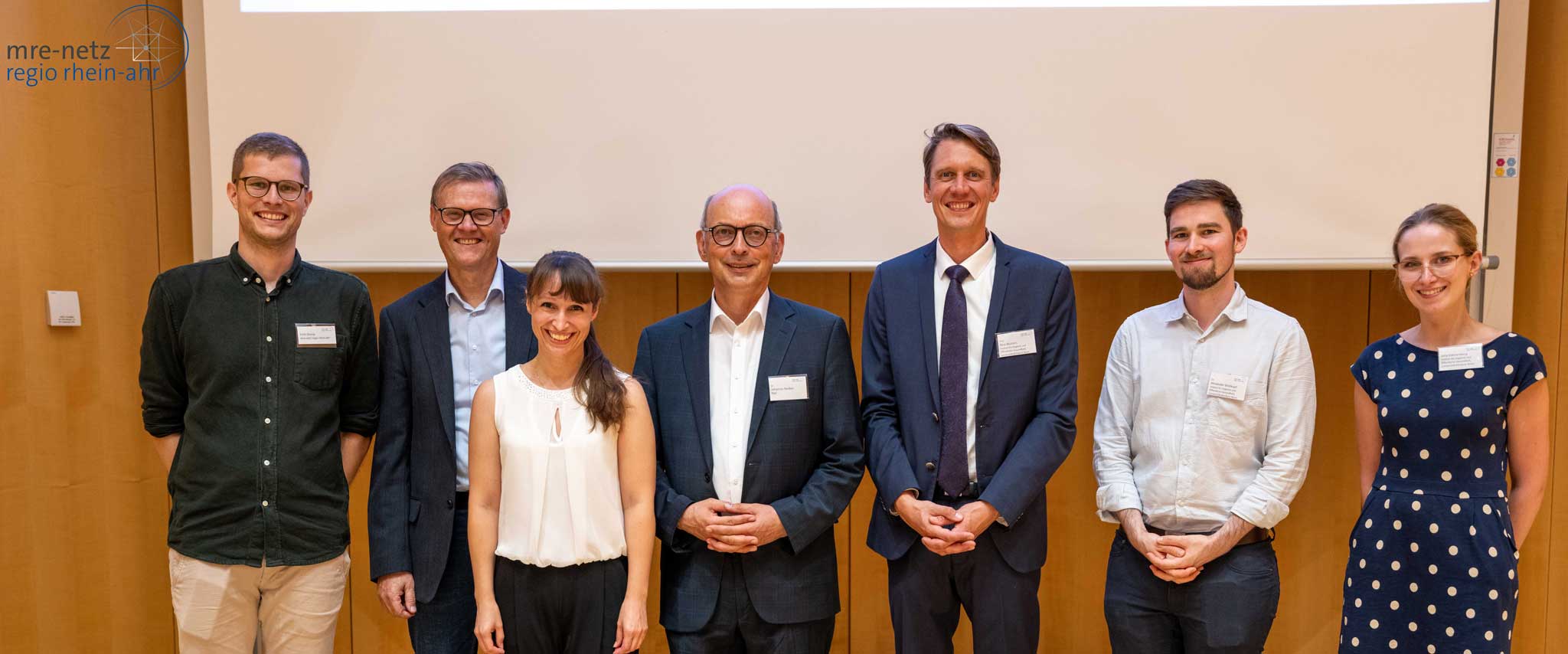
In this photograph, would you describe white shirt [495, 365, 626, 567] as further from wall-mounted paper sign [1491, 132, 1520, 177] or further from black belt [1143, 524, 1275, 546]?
wall-mounted paper sign [1491, 132, 1520, 177]

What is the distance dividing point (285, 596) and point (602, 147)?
5.15 ft

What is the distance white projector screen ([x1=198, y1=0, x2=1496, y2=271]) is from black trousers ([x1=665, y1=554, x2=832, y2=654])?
1.22 metres

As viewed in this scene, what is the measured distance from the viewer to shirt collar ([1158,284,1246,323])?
2.22 meters

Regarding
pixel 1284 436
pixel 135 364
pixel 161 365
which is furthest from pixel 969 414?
pixel 135 364

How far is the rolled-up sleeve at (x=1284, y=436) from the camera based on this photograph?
2.11 meters

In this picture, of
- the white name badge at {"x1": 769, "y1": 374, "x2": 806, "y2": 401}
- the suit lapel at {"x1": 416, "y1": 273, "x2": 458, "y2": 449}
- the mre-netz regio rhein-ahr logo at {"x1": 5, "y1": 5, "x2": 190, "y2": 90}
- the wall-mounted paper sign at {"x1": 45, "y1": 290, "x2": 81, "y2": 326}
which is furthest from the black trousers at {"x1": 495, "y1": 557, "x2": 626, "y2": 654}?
the mre-netz regio rhein-ahr logo at {"x1": 5, "y1": 5, "x2": 190, "y2": 90}

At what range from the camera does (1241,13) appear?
287 centimetres

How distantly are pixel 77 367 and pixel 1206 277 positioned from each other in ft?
11.6

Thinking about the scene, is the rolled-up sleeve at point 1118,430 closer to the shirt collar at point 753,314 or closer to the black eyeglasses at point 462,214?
the shirt collar at point 753,314

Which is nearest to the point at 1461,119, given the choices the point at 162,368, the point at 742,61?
the point at 742,61

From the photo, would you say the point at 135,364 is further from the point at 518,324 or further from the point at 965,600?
the point at 965,600

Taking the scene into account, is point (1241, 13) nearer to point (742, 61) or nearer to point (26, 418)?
point (742, 61)

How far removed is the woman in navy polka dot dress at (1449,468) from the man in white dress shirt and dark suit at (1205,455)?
0.26 m

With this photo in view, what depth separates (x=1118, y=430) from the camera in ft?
7.52
